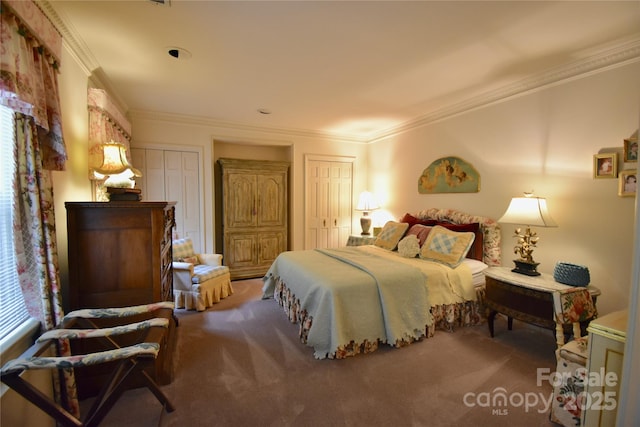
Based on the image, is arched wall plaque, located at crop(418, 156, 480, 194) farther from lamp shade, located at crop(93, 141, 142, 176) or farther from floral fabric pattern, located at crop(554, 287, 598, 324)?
lamp shade, located at crop(93, 141, 142, 176)

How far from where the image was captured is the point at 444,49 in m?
2.32

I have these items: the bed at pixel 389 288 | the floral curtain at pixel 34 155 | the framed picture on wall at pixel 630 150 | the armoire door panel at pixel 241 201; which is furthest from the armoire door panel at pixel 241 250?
the framed picture on wall at pixel 630 150

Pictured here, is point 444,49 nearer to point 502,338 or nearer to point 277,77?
point 277,77

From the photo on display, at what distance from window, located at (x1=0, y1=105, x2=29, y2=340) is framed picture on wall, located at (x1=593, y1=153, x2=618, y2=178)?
417 cm

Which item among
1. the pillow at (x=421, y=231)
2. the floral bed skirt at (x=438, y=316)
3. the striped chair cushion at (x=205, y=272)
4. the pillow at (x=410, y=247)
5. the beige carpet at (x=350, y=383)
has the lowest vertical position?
the beige carpet at (x=350, y=383)

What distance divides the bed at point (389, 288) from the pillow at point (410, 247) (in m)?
0.01

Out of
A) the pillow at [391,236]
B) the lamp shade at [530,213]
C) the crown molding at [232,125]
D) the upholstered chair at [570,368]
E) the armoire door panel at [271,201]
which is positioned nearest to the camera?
the upholstered chair at [570,368]

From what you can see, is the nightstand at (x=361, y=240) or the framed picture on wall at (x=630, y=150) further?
the nightstand at (x=361, y=240)

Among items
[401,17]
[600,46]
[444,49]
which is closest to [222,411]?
[401,17]

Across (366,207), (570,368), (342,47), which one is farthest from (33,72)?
(366,207)

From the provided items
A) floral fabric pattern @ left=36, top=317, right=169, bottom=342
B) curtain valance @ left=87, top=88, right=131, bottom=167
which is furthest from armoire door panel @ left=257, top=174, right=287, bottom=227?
floral fabric pattern @ left=36, top=317, right=169, bottom=342

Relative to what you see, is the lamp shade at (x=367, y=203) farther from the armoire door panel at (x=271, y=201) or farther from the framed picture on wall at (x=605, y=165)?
the framed picture on wall at (x=605, y=165)

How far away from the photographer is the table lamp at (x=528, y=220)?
248 centimetres

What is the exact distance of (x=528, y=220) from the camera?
2527 mm
